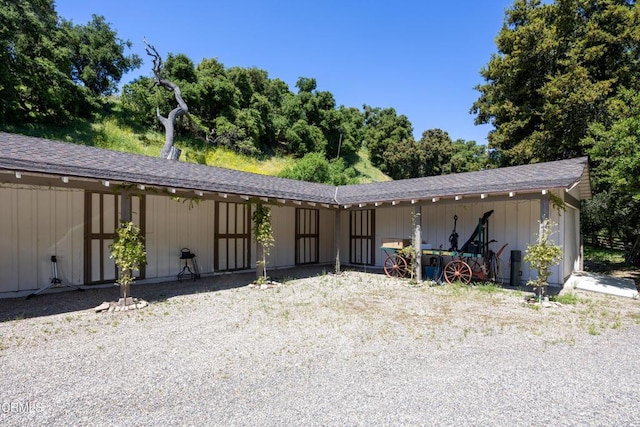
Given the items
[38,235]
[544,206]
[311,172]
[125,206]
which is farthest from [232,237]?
[311,172]

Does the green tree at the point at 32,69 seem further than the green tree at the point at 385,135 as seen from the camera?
No

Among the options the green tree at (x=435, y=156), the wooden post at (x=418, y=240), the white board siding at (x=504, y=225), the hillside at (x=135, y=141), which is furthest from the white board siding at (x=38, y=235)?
the green tree at (x=435, y=156)

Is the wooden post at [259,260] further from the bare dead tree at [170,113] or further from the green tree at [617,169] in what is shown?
the bare dead tree at [170,113]

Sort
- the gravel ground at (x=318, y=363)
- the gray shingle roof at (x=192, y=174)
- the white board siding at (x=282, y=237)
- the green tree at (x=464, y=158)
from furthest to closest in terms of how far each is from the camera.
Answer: the green tree at (x=464, y=158) < the white board siding at (x=282, y=237) < the gray shingle roof at (x=192, y=174) < the gravel ground at (x=318, y=363)

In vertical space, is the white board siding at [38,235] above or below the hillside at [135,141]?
below

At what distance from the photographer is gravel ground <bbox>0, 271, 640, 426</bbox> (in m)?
2.62

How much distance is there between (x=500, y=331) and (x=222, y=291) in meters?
5.48

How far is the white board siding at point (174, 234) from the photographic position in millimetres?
8039

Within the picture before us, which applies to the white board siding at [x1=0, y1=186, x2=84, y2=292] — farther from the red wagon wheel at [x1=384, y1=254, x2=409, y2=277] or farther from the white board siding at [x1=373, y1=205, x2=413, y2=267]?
the white board siding at [x1=373, y1=205, x2=413, y2=267]

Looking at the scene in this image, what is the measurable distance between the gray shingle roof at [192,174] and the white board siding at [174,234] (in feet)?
3.55

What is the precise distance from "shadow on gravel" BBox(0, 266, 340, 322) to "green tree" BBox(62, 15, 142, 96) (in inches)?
854

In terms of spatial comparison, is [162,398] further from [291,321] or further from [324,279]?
[324,279]

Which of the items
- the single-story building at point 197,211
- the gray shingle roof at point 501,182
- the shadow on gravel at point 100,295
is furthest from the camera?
the gray shingle roof at point 501,182

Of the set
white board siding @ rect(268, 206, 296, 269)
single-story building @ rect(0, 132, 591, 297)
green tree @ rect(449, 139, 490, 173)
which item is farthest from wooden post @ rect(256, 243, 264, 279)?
green tree @ rect(449, 139, 490, 173)
